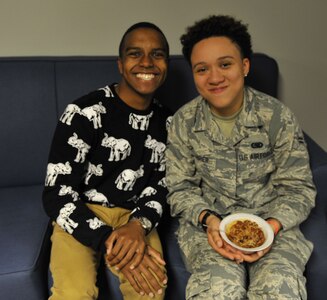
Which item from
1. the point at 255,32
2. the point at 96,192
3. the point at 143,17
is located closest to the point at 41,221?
the point at 96,192

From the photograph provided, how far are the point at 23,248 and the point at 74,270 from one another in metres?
0.21

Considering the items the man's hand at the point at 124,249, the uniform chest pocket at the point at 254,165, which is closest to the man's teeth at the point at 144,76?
the uniform chest pocket at the point at 254,165

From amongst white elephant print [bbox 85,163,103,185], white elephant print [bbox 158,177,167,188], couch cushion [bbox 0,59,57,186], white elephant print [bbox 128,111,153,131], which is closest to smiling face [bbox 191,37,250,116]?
white elephant print [bbox 128,111,153,131]

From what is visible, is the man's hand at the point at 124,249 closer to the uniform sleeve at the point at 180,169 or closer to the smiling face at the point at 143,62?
the uniform sleeve at the point at 180,169

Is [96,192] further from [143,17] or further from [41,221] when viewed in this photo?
[143,17]

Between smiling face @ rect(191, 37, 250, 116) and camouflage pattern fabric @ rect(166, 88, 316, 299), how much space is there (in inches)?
3.9

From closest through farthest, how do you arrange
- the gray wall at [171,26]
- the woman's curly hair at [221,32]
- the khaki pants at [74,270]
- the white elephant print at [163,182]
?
1. the khaki pants at [74,270]
2. the woman's curly hair at [221,32]
3. the white elephant print at [163,182]
4. the gray wall at [171,26]

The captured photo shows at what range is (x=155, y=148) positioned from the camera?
4.85 feet

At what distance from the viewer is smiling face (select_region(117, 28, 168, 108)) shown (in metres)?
1.38

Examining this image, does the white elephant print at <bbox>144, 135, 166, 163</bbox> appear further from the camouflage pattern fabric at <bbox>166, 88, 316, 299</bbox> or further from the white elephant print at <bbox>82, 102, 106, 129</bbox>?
the white elephant print at <bbox>82, 102, 106, 129</bbox>

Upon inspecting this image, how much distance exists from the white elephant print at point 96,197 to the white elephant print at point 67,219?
143 mm

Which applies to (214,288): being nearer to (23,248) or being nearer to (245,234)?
(245,234)

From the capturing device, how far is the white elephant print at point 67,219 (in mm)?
1271

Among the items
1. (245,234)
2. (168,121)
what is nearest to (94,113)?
(168,121)
